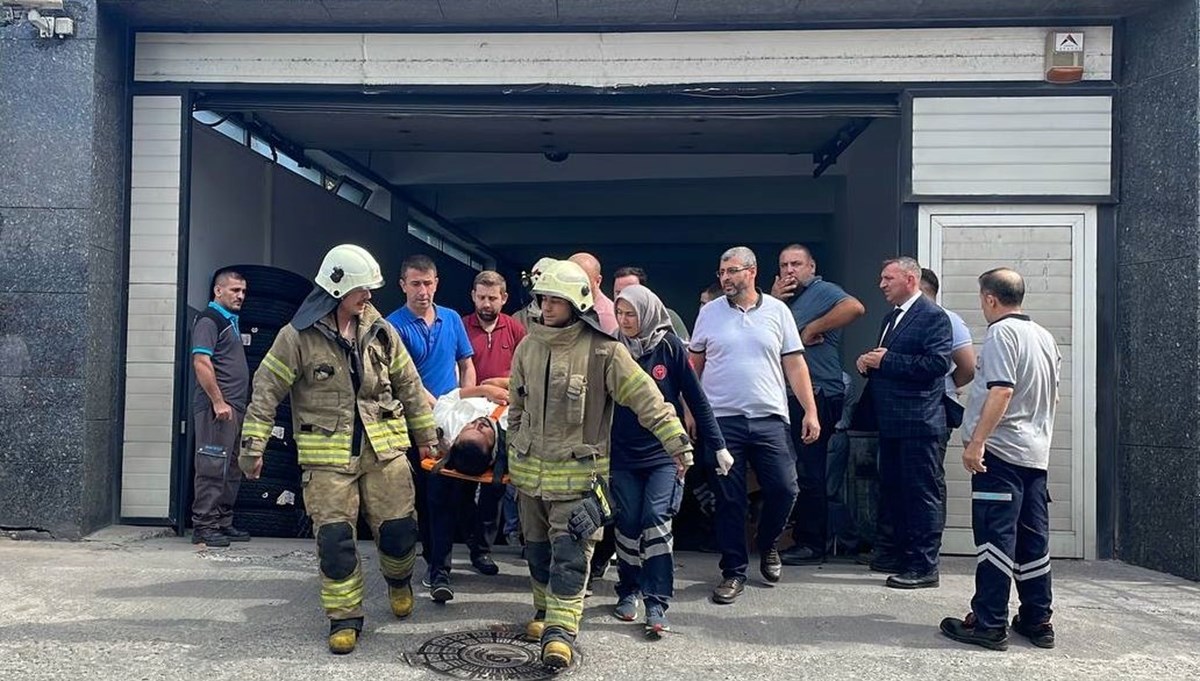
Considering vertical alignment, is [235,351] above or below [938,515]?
above

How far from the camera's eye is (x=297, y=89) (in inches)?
279

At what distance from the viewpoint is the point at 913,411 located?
556cm

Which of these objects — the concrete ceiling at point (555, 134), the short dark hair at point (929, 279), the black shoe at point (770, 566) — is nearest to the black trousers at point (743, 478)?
the black shoe at point (770, 566)

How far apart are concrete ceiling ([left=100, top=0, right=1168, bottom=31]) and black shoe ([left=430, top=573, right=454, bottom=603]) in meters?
3.87

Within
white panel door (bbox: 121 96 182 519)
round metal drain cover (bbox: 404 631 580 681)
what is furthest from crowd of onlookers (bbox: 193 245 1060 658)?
white panel door (bbox: 121 96 182 519)

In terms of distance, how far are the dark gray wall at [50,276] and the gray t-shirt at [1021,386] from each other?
5.68 meters

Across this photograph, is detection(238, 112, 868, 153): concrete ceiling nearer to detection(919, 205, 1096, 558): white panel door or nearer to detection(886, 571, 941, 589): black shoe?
detection(919, 205, 1096, 558): white panel door

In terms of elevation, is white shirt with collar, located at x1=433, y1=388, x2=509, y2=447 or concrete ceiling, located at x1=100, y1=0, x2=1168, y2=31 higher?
concrete ceiling, located at x1=100, y1=0, x2=1168, y2=31

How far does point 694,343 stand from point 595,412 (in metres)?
1.39

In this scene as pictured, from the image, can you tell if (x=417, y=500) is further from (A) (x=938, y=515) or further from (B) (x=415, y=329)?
(A) (x=938, y=515)

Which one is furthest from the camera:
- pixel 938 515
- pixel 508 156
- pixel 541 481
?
pixel 508 156

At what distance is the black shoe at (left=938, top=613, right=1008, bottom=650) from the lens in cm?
450

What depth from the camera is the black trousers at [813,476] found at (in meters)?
6.13

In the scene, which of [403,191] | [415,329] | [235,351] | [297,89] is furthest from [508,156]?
[415,329]
